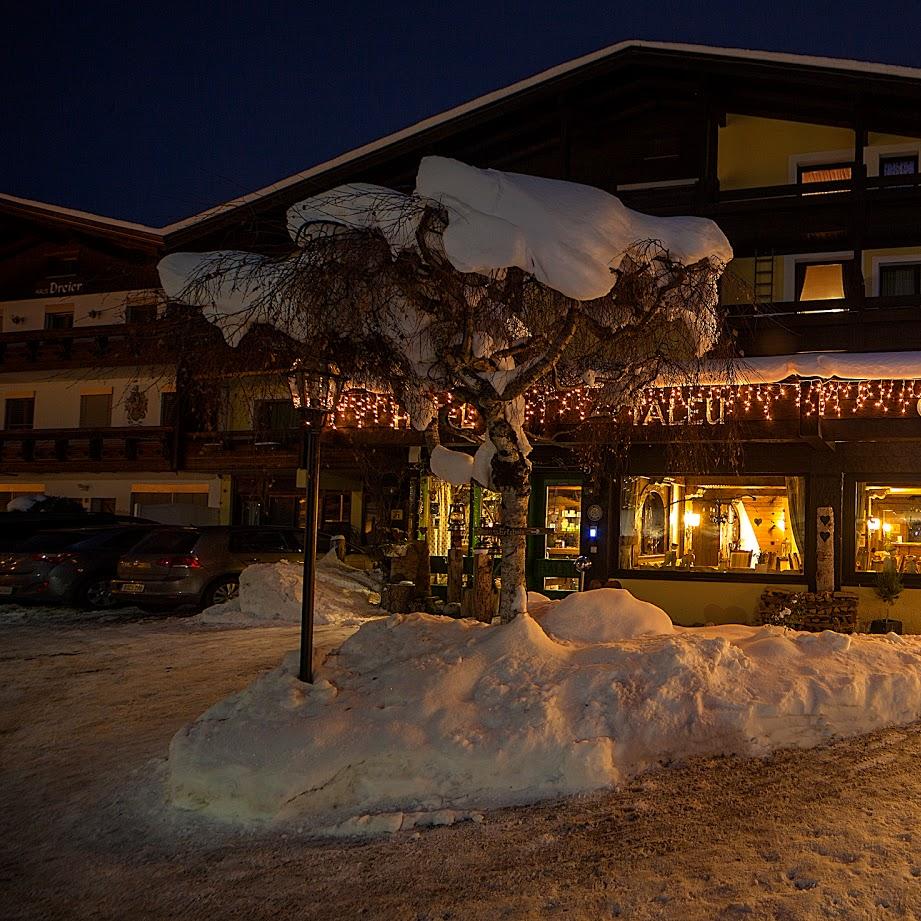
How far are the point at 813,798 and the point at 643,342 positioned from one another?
4.50 metres

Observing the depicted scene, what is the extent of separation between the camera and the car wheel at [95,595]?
1573 cm

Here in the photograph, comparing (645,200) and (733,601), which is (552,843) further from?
(645,200)

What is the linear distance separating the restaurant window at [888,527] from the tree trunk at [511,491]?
7916 mm

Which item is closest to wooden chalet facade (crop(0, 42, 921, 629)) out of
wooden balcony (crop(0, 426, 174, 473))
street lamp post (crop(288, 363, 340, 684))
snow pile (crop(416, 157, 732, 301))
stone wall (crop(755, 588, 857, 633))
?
stone wall (crop(755, 588, 857, 633))

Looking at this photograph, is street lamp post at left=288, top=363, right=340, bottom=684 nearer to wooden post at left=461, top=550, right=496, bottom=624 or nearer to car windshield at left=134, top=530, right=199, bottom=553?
wooden post at left=461, top=550, right=496, bottom=624

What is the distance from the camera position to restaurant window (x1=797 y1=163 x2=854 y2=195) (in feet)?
52.1

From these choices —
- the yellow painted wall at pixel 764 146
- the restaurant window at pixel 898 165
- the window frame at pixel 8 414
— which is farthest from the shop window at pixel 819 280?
the window frame at pixel 8 414

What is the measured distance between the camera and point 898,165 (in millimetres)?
15609

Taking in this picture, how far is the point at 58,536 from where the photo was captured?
53.7ft

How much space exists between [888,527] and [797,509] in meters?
1.31

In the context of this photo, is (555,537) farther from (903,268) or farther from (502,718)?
(502,718)

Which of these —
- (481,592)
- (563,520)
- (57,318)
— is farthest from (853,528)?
(57,318)

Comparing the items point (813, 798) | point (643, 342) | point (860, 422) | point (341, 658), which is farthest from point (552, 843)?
point (860, 422)

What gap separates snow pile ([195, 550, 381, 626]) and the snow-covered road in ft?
22.1
